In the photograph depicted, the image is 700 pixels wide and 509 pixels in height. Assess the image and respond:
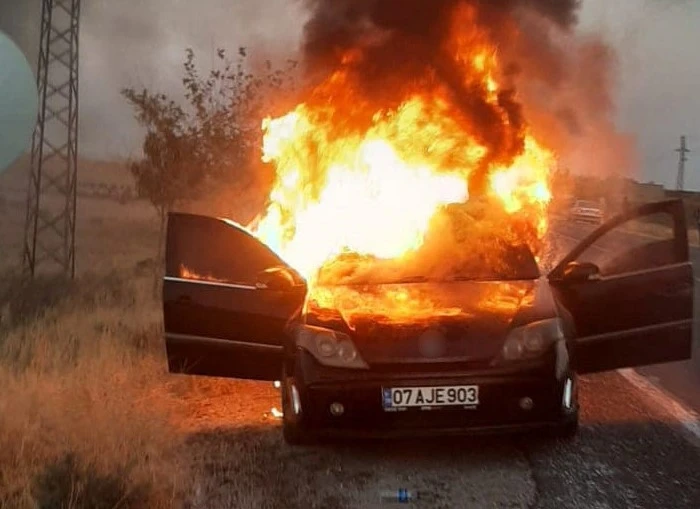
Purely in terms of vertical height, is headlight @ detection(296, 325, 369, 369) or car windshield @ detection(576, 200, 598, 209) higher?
car windshield @ detection(576, 200, 598, 209)

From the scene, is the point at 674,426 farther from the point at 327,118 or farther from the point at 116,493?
the point at 327,118

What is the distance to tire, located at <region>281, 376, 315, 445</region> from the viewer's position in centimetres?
544

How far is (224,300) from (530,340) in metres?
2.30

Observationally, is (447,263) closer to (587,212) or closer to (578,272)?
(578,272)

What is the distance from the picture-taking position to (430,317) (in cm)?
552

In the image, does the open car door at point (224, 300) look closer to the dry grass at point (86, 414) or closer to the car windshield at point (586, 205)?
the dry grass at point (86, 414)

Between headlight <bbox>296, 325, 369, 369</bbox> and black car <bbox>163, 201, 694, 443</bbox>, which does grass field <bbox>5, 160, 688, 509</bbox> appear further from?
headlight <bbox>296, 325, 369, 369</bbox>

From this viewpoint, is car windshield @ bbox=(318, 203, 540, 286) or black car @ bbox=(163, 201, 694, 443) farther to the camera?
car windshield @ bbox=(318, 203, 540, 286)

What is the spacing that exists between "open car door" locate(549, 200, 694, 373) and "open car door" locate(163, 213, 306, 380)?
205 centimetres

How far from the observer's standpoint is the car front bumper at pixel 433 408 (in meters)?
5.21

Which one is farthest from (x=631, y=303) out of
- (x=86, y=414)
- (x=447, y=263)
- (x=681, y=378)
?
(x=86, y=414)

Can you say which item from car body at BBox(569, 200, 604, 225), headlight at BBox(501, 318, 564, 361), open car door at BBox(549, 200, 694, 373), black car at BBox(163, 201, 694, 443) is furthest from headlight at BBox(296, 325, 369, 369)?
car body at BBox(569, 200, 604, 225)

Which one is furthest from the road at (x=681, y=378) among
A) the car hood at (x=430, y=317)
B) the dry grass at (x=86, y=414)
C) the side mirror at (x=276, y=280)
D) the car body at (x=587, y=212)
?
the car body at (x=587, y=212)

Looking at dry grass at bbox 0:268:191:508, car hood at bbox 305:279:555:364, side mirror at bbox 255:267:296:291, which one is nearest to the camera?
dry grass at bbox 0:268:191:508
